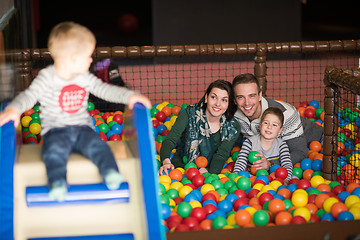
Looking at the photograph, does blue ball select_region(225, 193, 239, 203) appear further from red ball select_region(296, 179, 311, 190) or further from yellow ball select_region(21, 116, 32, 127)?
yellow ball select_region(21, 116, 32, 127)

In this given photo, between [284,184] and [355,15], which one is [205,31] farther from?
[284,184]

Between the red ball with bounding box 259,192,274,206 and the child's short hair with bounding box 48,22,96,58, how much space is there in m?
1.22

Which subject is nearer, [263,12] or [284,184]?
[284,184]

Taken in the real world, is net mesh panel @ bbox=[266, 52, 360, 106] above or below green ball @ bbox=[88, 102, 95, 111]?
above

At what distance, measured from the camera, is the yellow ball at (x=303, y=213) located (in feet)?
7.39

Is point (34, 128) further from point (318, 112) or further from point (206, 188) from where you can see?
point (318, 112)

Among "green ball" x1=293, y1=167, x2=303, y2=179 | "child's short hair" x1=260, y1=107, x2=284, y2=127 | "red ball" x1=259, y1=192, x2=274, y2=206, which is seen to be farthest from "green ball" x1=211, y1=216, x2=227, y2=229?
"green ball" x1=293, y1=167, x2=303, y2=179

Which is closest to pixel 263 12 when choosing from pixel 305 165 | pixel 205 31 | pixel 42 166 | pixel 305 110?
pixel 205 31

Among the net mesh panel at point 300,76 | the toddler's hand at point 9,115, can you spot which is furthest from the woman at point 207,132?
the toddler's hand at point 9,115

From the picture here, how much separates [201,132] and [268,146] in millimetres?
431

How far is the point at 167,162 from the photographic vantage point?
113 inches

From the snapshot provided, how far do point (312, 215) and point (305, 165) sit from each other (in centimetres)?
81

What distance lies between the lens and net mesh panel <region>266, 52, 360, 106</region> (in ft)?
17.0

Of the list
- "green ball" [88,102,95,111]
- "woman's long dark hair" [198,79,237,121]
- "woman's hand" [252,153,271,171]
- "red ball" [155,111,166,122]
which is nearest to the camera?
"woman's long dark hair" [198,79,237,121]
